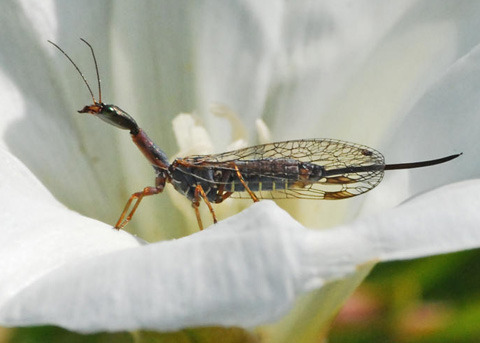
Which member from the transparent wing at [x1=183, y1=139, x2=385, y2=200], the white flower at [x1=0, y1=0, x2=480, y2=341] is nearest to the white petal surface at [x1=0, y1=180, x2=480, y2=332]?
the white flower at [x1=0, y1=0, x2=480, y2=341]

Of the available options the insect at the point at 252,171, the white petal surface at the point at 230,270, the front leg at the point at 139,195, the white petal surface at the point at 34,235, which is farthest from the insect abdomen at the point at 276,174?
the white petal surface at the point at 230,270

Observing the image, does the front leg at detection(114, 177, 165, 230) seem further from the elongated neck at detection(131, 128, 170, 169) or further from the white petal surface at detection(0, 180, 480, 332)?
the white petal surface at detection(0, 180, 480, 332)

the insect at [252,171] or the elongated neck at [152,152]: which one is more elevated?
the elongated neck at [152,152]

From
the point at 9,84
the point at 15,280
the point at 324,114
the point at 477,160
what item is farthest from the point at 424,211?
the point at 9,84

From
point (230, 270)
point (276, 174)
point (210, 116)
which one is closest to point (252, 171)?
point (276, 174)

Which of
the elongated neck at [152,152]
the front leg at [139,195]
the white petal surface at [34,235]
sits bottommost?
the white petal surface at [34,235]

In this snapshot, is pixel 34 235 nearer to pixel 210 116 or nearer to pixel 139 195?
pixel 139 195

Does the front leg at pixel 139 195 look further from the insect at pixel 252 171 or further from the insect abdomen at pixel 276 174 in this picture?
the insect abdomen at pixel 276 174
